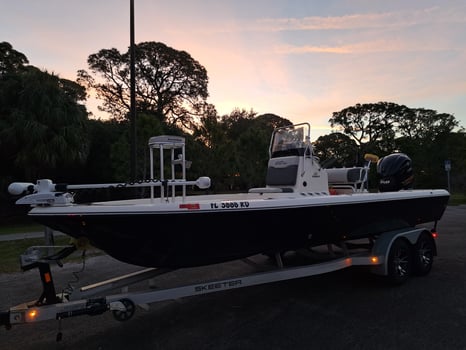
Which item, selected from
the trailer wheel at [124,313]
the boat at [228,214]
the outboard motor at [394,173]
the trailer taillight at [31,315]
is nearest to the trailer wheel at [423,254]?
the boat at [228,214]

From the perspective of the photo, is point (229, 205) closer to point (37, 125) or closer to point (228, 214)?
point (228, 214)

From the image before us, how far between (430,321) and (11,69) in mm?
21595

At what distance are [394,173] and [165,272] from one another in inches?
181

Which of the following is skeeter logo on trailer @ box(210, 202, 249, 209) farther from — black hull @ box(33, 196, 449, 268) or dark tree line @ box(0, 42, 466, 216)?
dark tree line @ box(0, 42, 466, 216)

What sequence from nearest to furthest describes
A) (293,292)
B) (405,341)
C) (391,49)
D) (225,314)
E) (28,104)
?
1. (405,341)
2. (225,314)
3. (293,292)
4. (391,49)
5. (28,104)

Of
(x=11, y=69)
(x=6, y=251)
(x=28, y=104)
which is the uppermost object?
(x=11, y=69)

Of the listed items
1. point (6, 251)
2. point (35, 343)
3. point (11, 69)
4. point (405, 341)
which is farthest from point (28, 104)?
point (405, 341)

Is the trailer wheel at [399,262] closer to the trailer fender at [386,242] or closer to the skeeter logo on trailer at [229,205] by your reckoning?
the trailer fender at [386,242]

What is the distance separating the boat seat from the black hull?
93cm

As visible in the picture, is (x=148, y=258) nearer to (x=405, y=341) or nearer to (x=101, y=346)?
(x=101, y=346)

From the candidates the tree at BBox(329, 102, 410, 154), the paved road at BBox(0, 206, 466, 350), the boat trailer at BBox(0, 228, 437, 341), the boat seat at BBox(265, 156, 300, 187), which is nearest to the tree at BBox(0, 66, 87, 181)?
the paved road at BBox(0, 206, 466, 350)

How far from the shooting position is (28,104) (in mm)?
14859

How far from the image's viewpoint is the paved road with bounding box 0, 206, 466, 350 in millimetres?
3594

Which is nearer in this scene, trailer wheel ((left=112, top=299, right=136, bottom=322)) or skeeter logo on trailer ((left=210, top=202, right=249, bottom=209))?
A: trailer wheel ((left=112, top=299, right=136, bottom=322))
